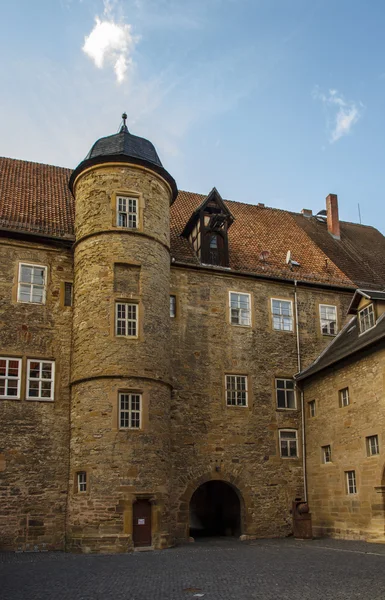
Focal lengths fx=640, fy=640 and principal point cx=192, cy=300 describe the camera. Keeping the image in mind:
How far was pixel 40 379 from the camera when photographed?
20.4 metres

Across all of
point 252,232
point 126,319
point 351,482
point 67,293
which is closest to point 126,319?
point 126,319

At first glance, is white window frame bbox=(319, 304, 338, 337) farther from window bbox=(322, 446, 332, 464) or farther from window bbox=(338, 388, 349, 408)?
window bbox=(322, 446, 332, 464)

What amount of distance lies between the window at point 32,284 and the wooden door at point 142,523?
24.0ft

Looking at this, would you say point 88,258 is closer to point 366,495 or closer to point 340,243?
point 366,495

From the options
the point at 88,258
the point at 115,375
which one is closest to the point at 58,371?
the point at 115,375

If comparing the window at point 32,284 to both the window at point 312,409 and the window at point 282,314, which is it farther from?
the window at point 312,409

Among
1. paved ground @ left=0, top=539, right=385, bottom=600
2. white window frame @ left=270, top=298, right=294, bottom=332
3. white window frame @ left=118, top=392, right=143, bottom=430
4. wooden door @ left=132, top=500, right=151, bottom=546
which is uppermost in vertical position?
white window frame @ left=270, top=298, right=294, bottom=332

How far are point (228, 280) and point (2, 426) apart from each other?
979cm

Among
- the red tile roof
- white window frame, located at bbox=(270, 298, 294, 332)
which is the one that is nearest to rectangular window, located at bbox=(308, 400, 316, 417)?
white window frame, located at bbox=(270, 298, 294, 332)

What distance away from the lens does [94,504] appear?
18.4m

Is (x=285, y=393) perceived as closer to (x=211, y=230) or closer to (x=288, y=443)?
(x=288, y=443)

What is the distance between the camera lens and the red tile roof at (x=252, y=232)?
23297mm

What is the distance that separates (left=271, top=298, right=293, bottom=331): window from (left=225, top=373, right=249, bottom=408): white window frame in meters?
2.61

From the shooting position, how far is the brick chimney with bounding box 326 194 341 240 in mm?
31281
